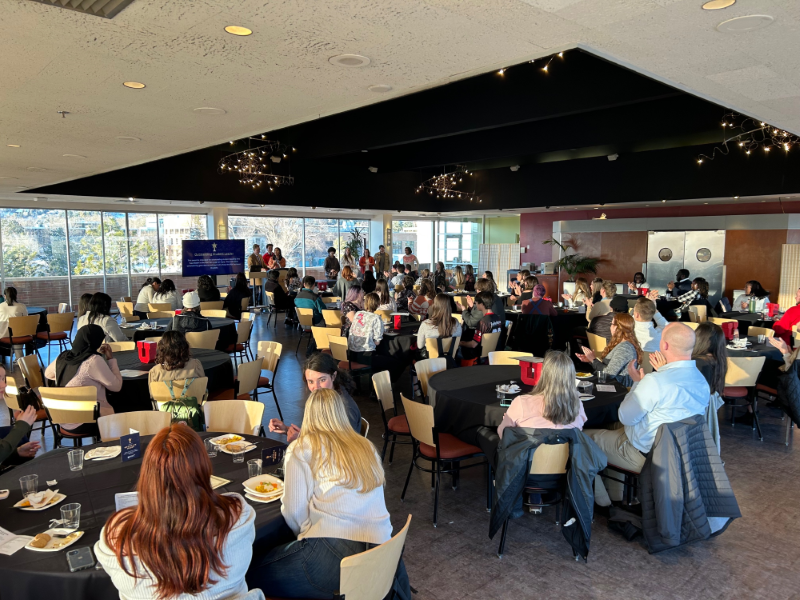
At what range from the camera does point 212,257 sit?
14.9m

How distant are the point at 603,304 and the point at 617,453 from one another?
5228 mm

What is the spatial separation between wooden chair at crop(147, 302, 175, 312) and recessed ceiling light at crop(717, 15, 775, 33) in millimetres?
9340

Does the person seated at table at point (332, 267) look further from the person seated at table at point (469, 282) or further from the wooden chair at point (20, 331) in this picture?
the wooden chair at point (20, 331)

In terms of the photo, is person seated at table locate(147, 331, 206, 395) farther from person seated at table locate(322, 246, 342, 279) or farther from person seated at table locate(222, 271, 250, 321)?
person seated at table locate(322, 246, 342, 279)

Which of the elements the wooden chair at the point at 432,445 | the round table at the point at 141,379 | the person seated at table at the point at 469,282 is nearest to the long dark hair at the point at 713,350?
the wooden chair at the point at 432,445

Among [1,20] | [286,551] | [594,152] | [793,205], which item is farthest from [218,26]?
[793,205]

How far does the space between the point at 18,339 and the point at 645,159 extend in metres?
12.9

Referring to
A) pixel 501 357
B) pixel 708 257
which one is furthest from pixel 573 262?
pixel 501 357

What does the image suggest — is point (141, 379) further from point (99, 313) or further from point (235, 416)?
point (99, 313)

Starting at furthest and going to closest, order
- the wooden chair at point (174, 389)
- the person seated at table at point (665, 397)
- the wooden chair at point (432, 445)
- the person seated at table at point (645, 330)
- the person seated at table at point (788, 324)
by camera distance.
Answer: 1. the person seated at table at point (788, 324)
2. the person seated at table at point (645, 330)
3. the wooden chair at point (174, 389)
4. the wooden chair at point (432, 445)
5. the person seated at table at point (665, 397)

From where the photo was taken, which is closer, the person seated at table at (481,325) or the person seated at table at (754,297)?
the person seated at table at (481,325)

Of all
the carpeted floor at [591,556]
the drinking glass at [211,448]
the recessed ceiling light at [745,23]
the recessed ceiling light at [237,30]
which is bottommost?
the carpeted floor at [591,556]

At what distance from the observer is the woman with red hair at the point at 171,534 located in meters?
1.79

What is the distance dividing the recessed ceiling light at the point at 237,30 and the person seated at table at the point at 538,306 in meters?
7.15
